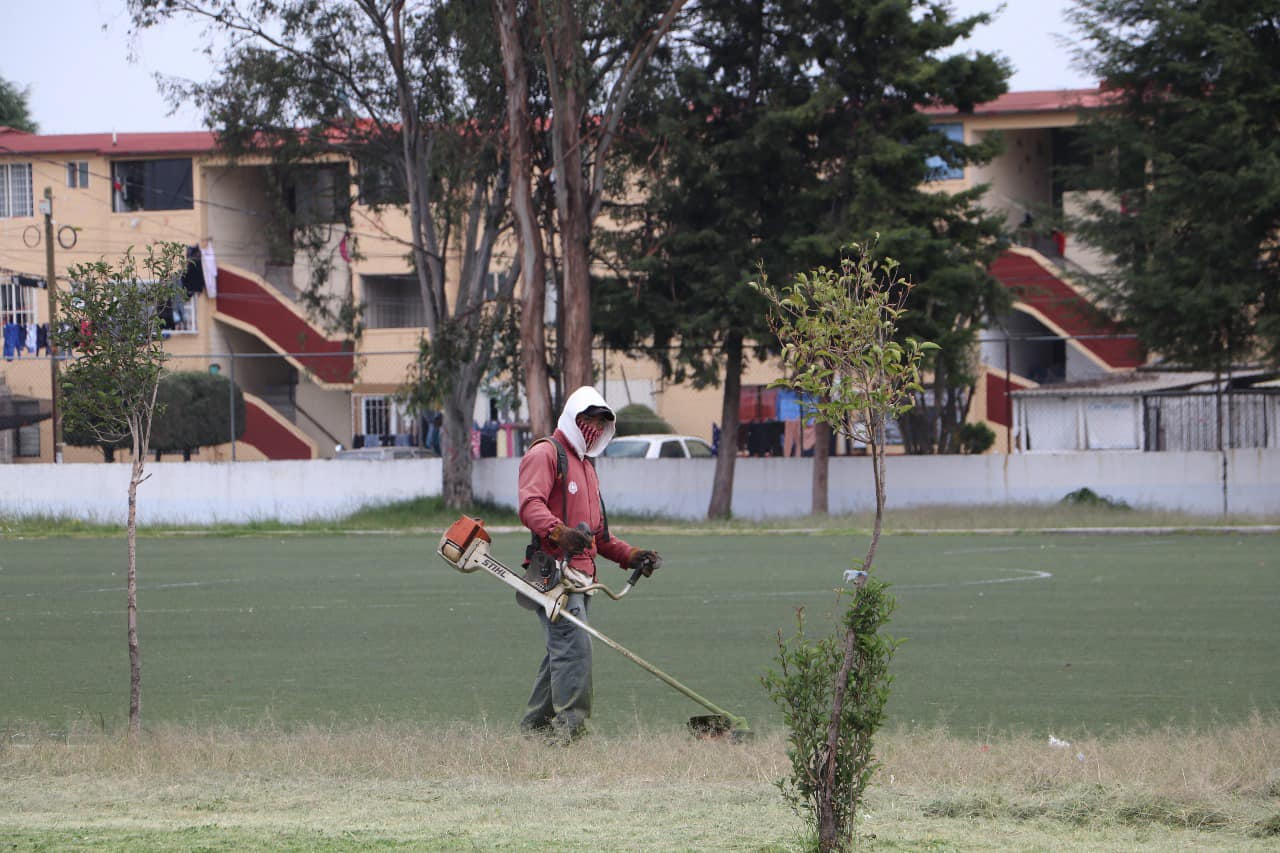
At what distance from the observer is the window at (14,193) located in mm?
48938

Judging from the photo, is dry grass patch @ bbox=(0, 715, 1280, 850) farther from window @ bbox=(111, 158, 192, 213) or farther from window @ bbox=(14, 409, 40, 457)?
window @ bbox=(111, 158, 192, 213)

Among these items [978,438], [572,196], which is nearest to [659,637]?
[572,196]

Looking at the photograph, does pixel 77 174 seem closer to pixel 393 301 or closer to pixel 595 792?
pixel 393 301

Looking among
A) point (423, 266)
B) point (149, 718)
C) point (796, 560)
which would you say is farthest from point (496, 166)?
point (149, 718)

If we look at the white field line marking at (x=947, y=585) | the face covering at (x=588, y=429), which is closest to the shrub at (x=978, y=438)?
the white field line marking at (x=947, y=585)

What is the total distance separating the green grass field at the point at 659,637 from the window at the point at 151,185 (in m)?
27.5

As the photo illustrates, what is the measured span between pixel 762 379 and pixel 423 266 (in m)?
16.8

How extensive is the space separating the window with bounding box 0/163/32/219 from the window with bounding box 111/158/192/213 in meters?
2.60

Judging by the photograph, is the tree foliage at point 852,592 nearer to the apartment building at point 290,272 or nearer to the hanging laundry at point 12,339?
the hanging laundry at point 12,339

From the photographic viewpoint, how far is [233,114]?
3259cm

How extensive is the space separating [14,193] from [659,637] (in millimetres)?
41554

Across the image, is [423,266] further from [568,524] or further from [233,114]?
[568,524]

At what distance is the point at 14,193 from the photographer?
4903 centimetres

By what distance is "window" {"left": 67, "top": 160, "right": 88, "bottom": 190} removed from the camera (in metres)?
48.9
